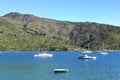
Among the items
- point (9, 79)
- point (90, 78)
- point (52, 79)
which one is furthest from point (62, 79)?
point (9, 79)

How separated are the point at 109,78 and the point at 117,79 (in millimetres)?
3552

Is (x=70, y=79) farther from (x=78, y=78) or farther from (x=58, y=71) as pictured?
(x=58, y=71)

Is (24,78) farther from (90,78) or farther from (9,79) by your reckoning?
(90,78)

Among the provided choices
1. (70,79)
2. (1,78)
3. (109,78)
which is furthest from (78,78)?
(1,78)

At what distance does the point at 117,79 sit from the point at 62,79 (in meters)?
16.4

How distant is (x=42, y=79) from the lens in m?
93.6

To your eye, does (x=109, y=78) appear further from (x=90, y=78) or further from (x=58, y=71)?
(x=58, y=71)

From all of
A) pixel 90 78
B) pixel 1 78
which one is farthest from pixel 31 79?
pixel 90 78

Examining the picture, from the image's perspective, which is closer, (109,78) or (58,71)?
(109,78)

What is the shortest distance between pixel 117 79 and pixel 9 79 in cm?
3189

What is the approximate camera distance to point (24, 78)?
317ft

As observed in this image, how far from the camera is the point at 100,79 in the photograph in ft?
308

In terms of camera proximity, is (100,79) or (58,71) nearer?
(100,79)

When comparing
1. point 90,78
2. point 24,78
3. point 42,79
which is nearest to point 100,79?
point 90,78
